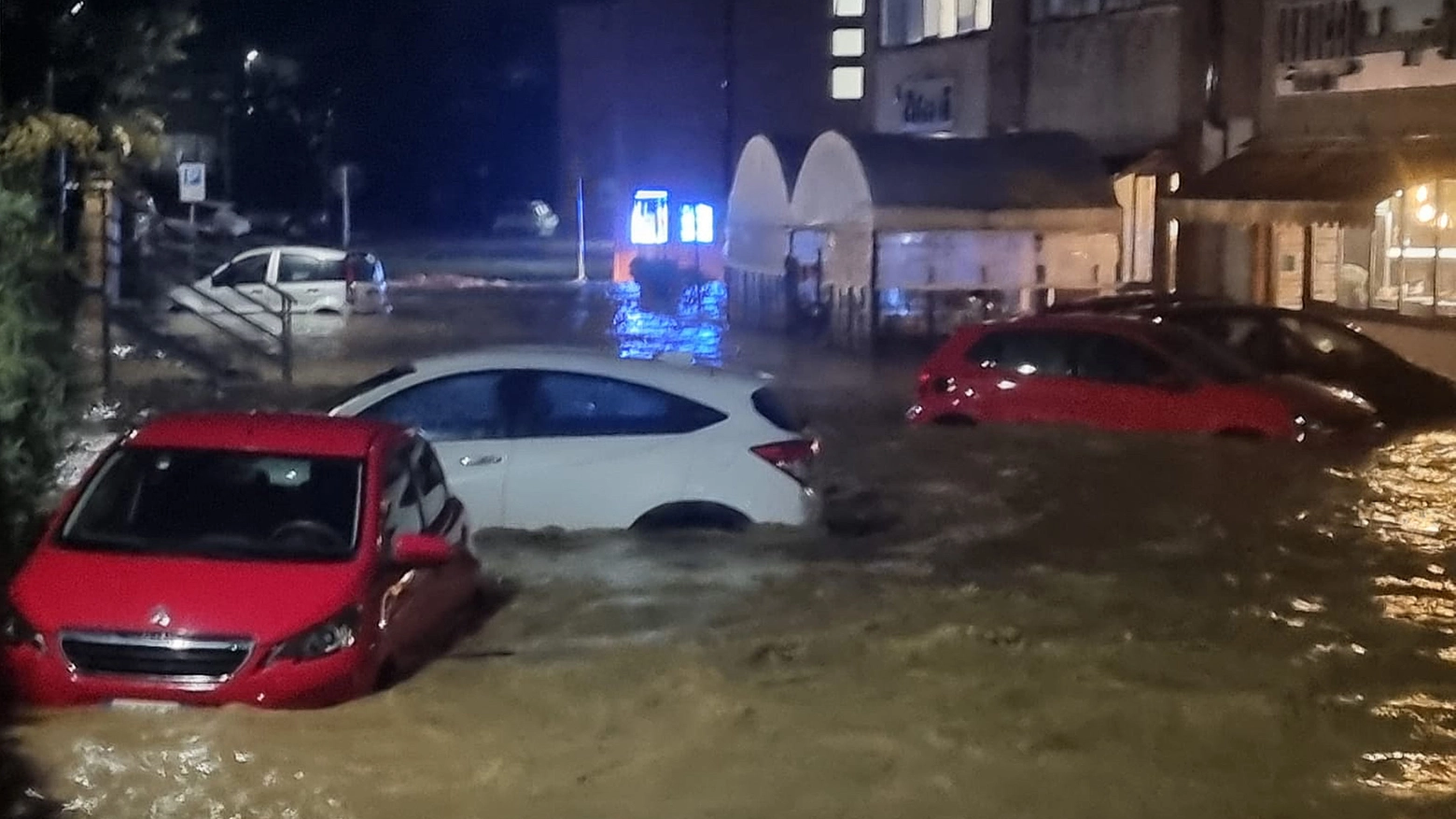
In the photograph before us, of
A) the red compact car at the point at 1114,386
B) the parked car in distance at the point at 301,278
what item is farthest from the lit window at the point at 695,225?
the red compact car at the point at 1114,386

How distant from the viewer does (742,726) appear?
29.0 feet

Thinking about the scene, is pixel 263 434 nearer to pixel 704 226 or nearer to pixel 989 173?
pixel 989 173

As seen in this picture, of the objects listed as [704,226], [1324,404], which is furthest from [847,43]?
[1324,404]

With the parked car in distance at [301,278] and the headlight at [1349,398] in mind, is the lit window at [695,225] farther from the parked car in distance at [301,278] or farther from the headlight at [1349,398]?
the headlight at [1349,398]

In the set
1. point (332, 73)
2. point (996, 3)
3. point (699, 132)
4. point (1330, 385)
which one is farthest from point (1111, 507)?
point (332, 73)

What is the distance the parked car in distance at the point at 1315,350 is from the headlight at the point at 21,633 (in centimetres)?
1386

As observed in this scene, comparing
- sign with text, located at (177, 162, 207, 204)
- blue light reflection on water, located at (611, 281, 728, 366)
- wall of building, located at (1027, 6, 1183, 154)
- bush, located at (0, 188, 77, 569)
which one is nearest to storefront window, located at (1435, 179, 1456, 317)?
wall of building, located at (1027, 6, 1183, 154)

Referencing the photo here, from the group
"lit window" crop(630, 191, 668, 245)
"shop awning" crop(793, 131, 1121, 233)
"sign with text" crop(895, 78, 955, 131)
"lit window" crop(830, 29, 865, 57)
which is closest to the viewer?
"shop awning" crop(793, 131, 1121, 233)

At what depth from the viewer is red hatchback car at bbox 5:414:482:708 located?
819 cm

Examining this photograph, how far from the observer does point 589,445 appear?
472 inches

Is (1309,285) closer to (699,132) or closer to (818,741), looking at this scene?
(818,741)

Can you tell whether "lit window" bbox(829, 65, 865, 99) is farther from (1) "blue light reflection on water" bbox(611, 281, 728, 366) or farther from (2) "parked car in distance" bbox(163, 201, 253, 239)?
(2) "parked car in distance" bbox(163, 201, 253, 239)

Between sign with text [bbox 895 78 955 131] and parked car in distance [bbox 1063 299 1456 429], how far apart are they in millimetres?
16209

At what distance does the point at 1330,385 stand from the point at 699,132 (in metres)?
44.4
